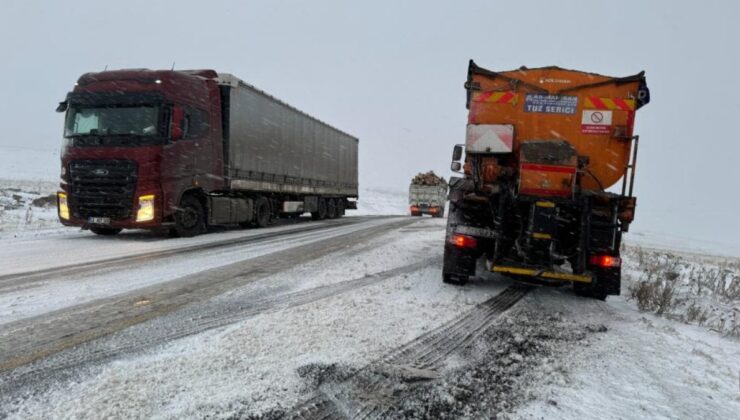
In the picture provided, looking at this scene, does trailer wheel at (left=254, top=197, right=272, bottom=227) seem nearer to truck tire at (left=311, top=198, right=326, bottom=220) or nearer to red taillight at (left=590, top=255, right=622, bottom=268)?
truck tire at (left=311, top=198, right=326, bottom=220)

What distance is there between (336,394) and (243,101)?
12.0 meters

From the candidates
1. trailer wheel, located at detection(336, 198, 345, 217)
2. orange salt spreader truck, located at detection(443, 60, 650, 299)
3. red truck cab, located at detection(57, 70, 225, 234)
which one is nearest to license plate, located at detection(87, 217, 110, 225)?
red truck cab, located at detection(57, 70, 225, 234)

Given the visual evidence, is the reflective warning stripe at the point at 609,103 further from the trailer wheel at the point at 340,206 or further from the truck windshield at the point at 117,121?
the trailer wheel at the point at 340,206

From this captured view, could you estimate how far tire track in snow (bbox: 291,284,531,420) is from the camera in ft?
7.86

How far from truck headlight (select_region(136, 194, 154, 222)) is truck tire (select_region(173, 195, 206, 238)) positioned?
839 millimetres

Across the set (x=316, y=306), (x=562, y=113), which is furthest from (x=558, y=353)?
(x=562, y=113)

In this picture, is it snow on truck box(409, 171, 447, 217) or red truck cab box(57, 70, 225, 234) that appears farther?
snow on truck box(409, 171, 447, 217)

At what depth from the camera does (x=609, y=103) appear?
6113mm

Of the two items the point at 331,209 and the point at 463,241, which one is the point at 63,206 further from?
the point at 331,209

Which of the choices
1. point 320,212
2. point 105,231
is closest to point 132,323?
point 105,231

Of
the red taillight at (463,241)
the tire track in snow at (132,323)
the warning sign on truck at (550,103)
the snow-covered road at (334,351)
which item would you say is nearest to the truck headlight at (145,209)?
the snow-covered road at (334,351)

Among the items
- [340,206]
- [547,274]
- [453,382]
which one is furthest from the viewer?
[340,206]

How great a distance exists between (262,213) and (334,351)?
1271 centimetres

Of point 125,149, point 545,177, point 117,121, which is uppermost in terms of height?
point 117,121
